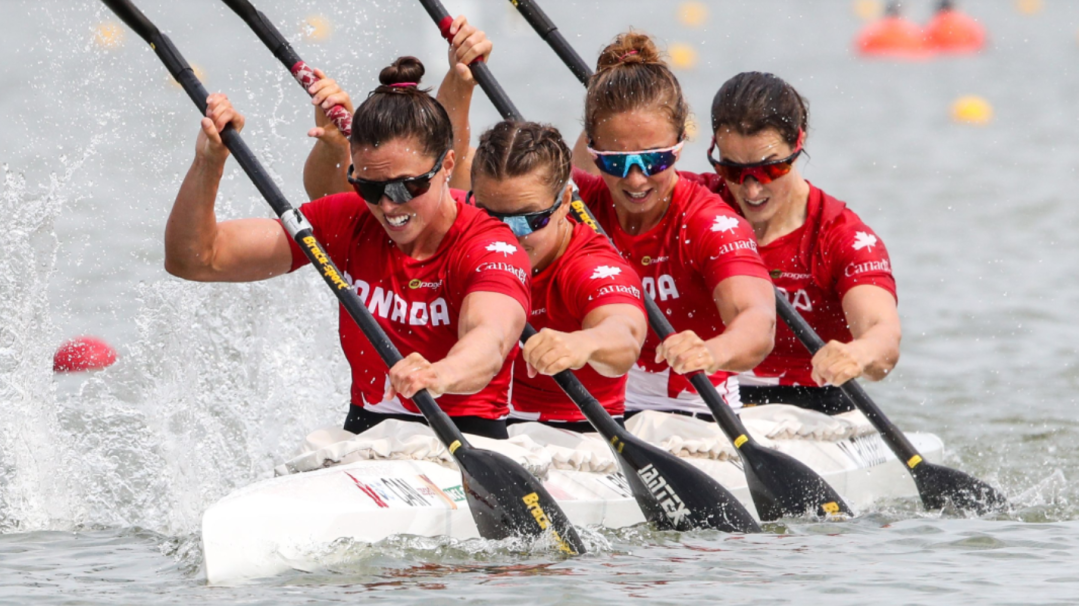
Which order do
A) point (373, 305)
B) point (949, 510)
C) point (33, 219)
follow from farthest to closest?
point (33, 219) < point (949, 510) < point (373, 305)

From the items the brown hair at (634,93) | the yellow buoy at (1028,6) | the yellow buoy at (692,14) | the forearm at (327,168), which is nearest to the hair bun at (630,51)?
the brown hair at (634,93)

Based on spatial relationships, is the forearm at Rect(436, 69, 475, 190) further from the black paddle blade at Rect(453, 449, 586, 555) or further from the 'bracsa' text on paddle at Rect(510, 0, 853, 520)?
the black paddle blade at Rect(453, 449, 586, 555)

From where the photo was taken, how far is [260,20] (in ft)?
17.4

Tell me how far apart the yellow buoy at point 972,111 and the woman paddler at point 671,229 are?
1643 centimetres

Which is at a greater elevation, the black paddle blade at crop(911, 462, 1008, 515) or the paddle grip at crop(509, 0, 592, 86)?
the paddle grip at crop(509, 0, 592, 86)

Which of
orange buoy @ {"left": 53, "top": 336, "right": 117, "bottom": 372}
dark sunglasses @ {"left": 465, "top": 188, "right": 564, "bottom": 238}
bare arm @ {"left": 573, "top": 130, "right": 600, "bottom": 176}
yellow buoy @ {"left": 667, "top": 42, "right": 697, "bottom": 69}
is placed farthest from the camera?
yellow buoy @ {"left": 667, "top": 42, "right": 697, "bottom": 69}

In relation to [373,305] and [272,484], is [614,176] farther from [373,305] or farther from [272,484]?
[272,484]

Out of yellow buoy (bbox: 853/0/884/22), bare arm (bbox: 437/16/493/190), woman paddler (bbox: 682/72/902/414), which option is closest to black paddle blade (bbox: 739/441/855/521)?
woman paddler (bbox: 682/72/902/414)

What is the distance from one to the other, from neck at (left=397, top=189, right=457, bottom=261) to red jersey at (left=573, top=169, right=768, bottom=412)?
915mm

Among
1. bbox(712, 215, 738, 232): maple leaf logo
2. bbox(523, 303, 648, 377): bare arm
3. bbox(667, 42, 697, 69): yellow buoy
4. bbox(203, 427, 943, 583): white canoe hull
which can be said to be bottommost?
bbox(203, 427, 943, 583): white canoe hull

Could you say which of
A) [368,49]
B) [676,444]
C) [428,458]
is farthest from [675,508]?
[368,49]

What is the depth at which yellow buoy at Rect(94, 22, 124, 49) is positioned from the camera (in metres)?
19.8

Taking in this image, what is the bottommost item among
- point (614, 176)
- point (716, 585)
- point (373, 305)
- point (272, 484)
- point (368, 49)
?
point (716, 585)

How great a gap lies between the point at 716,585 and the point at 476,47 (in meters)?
2.51
